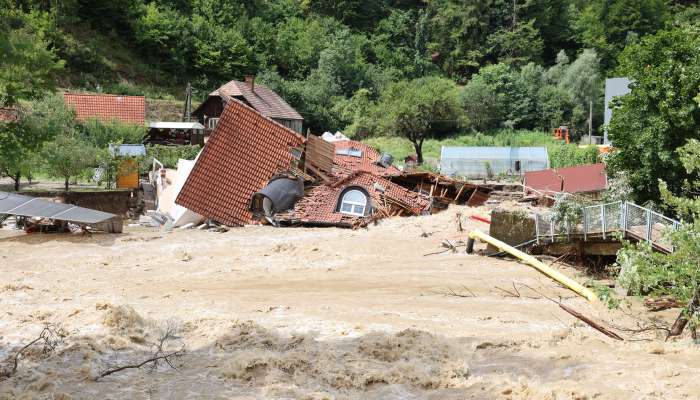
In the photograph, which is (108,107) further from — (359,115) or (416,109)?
(359,115)

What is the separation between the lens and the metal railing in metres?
18.5

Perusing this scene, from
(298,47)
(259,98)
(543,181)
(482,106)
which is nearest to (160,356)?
(543,181)

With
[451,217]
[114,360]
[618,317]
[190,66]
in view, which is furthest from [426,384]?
[190,66]

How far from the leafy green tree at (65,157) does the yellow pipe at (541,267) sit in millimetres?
17699

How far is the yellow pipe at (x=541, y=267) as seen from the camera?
17.8 metres

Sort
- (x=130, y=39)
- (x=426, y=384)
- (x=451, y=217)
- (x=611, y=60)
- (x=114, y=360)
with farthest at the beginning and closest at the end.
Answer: (x=611, y=60) → (x=130, y=39) → (x=451, y=217) → (x=114, y=360) → (x=426, y=384)

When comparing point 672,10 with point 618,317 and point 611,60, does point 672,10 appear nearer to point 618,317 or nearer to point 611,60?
point 611,60

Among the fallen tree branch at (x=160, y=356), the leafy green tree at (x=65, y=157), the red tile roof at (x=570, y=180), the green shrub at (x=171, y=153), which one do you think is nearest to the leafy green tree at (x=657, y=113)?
the red tile roof at (x=570, y=180)

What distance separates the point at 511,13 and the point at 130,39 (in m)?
43.1

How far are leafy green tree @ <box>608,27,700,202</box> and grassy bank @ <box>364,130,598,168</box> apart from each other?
26.3 m

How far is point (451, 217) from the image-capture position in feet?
97.3

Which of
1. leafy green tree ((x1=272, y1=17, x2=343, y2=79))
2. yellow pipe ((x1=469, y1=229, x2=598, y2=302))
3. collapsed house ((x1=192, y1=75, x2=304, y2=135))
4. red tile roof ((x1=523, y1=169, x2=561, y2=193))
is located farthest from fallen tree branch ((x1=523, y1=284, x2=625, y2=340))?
leafy green tree ((x1=272, y1=17, x2=343, y2=79))

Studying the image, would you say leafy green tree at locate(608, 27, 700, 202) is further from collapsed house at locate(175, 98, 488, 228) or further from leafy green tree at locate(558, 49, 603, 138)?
leafy green tree at locate(558, 49, 603, 138)

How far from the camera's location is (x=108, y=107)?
170 feet
